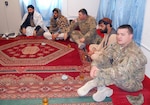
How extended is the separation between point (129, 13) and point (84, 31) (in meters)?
1.08

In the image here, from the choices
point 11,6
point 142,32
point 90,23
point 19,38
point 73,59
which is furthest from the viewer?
point 11,6

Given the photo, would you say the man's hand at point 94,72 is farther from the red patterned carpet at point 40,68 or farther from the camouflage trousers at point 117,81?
the red patterned carpet at point 40,68

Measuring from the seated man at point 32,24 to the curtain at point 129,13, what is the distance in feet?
5.40

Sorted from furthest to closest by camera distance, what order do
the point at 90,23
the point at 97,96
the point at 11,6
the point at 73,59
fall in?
the point at 11,6 → the point at 90,23 → the point at 73,59 → the point at 97,96

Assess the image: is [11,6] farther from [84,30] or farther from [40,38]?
[84,30]

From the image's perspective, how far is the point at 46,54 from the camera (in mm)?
3334

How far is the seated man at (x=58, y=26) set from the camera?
13.4 ft

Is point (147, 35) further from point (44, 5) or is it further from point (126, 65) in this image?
point (44, 5)

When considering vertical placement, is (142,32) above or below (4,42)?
above

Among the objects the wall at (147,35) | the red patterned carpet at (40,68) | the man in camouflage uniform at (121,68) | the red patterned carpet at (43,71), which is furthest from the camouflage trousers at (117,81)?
the wall at (147,35)

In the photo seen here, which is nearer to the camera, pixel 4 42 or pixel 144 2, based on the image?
pixel 144 2

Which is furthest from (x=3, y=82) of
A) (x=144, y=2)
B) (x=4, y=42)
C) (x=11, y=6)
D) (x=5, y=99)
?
(x=11, y=6)

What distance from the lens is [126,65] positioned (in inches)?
71.7

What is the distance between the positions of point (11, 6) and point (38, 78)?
2790 mm
